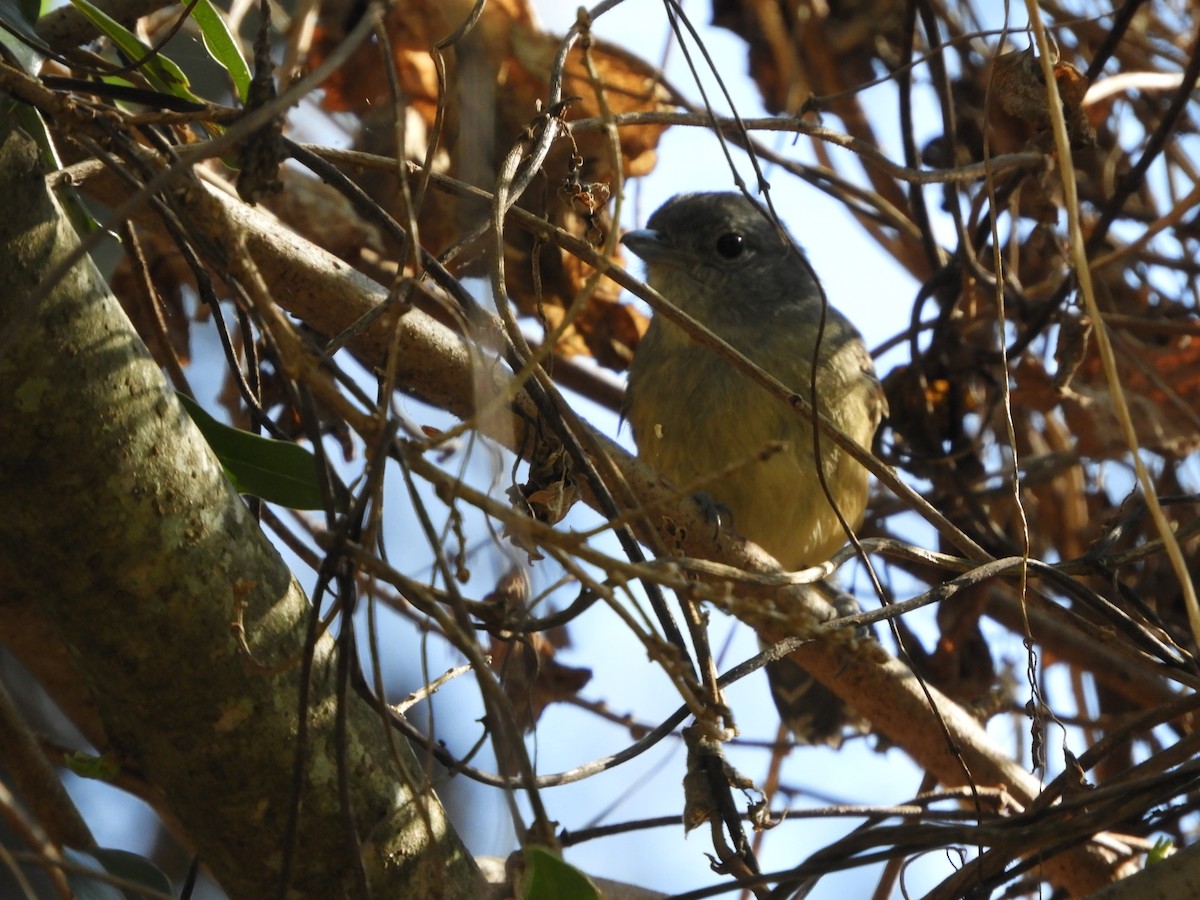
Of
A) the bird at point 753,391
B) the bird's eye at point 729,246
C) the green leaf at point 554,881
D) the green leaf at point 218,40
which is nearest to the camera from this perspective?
the green leaf at point 554,881

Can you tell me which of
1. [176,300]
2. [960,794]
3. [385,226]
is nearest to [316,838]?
[385,226]

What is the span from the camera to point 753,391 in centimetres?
399

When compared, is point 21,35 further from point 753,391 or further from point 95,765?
point 753,391

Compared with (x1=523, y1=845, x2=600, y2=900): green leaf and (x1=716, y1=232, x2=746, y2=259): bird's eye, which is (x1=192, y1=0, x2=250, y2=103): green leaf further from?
(x1=716, y1=232, x2=746, y2=259): bird's eye

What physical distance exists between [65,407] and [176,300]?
83.3 inches

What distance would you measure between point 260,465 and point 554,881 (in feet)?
2.92

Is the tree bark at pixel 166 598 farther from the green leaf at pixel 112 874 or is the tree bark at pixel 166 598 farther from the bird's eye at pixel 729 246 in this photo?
the bird's eye at pixel 729 246

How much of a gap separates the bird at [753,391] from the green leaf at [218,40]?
163 cm

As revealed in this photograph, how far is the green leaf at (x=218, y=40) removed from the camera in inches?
94.8

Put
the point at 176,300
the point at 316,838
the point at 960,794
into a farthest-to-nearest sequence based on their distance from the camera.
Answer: the point at 176,300 < the point at 960,794 < the point at 316,838

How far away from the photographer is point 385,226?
2.21 m

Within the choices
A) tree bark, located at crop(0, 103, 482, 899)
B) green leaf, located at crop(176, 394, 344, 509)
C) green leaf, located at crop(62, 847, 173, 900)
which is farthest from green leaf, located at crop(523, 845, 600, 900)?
green leaf, located at crop(176, 394, 344, 509)

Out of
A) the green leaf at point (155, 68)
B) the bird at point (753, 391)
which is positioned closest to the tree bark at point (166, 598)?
the green leaf at point (155, 68)

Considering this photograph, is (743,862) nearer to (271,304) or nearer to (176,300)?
(271,304)
